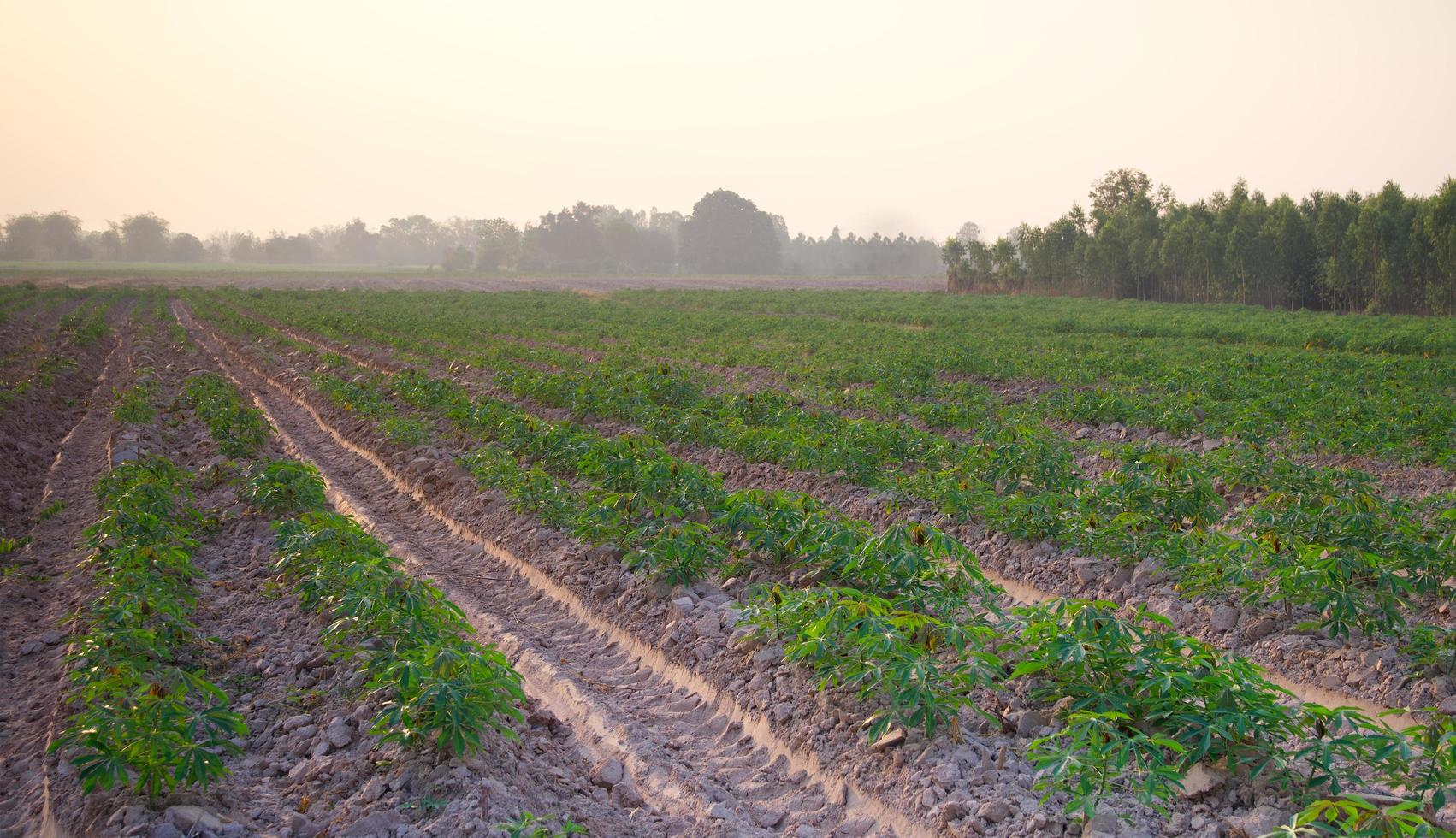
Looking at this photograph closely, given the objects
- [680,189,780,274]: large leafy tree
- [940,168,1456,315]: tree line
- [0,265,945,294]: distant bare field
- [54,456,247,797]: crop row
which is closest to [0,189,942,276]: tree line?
[680,189,780,274]: large leafy tree

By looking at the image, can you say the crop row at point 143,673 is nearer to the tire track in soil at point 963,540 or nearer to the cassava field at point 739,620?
the cassava field at point 739,620

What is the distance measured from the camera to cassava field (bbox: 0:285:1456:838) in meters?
3.71

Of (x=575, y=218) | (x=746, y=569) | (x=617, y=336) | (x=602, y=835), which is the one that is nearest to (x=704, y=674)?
(x=746, y=569)

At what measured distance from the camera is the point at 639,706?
529 cm

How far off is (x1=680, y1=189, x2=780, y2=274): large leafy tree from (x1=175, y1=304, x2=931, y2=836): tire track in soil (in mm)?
105783

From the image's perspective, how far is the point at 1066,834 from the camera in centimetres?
→ 362

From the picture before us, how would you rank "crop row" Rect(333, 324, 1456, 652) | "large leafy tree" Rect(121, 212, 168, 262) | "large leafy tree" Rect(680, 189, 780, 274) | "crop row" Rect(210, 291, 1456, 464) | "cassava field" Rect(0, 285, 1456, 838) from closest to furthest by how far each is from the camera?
"cassava field" Rect(0, 285, 1456, 838) < "crop row" Rect(333, 324, 1456, 652) < "crop row" Rect(210, 291, 1456, 464) < "large leafy tree" Rect(680, 189, 780, 274) < "large leafy tree" Rect(121, 212, 168, 262)

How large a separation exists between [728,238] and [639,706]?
110053 millimetres

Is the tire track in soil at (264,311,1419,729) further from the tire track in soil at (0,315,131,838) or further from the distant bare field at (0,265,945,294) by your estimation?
the distant bare field at (0,265,945,294)

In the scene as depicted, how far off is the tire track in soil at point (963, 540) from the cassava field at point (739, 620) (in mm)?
44

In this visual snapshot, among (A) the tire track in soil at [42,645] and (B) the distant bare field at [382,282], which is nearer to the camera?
(A) the tire track in soil at [42,645]

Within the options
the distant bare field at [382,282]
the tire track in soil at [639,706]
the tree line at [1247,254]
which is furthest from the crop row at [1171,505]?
the distant bare field at [382,282]

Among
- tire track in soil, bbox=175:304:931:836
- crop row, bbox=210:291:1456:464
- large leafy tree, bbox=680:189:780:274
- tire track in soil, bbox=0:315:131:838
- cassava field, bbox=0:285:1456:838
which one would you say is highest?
large leafy tree, bbox=680:189:780:274

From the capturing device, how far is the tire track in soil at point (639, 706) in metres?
4.20
